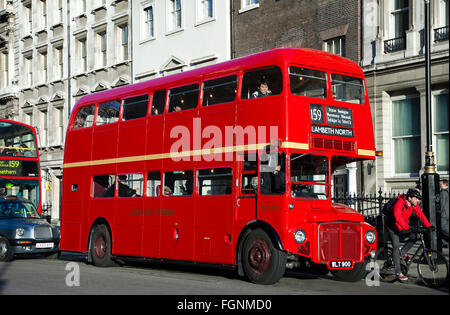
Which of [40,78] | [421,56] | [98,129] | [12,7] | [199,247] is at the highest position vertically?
[12,7]

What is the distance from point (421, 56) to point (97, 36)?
2261cm

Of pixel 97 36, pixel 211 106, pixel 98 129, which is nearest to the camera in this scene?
pixel 211 106

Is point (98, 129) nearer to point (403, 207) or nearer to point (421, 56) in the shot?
point (403, 207)

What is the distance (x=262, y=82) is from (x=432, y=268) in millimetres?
4595

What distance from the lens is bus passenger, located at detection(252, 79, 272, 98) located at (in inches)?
550

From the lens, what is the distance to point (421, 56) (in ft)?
73.3

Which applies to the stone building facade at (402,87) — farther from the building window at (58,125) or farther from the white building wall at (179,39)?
the building window at (58,125)

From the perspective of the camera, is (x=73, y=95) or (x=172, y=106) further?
(x=73, y=95)

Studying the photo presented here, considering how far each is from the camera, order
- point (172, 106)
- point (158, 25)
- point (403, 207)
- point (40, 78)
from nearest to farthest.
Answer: point (403, 207) < point (172, 106) < point (158, 25) < point (40, 78)

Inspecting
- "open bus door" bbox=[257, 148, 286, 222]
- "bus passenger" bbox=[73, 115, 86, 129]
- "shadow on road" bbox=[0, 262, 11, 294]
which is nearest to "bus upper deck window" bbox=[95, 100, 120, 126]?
"bus passenger" bbox=[73, 115, 86, 129]

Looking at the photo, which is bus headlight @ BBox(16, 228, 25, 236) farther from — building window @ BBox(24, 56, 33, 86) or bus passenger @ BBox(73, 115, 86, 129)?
building window @ BBox(24, 56, 33, 86)

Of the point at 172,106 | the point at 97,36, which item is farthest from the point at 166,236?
the point at 97,36

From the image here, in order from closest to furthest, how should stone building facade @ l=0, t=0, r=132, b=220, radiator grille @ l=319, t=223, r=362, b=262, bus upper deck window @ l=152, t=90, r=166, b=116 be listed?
radiator grille @ l=319, t=223, r=362, b=262
bus upper deck window @ l=152, t=90, r=166, b=116
stone building facade @ l=0, t=0, r=132, b=220

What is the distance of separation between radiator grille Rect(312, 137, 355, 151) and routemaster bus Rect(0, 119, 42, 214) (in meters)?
14.3
